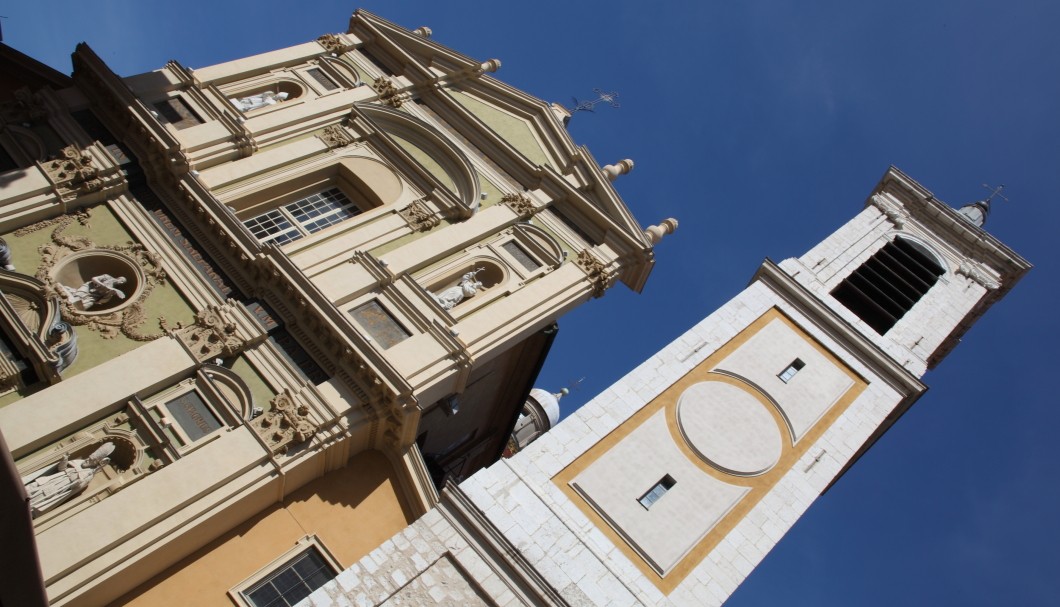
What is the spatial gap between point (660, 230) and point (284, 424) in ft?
39.7

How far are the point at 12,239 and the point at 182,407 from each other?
498 cm

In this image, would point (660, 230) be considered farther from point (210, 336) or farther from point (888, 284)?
point (210, 336)

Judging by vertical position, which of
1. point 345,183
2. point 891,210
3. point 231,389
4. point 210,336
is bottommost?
point 891,210

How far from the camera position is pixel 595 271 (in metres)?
21.3

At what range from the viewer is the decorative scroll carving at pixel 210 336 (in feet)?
53.0

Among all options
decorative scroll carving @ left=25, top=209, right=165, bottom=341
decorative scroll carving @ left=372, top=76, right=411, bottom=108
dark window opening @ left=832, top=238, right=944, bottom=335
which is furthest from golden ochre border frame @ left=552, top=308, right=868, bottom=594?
decorative scroll carving @ left=372, top=76, right=411, bottom=108

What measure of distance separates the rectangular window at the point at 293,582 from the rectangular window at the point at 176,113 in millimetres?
10948

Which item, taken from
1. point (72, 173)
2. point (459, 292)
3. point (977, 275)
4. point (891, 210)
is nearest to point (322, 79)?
point (72, 173)

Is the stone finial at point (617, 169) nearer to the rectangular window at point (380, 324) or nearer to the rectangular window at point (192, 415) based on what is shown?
the rectangular window at point (380, 324)

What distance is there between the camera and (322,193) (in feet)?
72.1

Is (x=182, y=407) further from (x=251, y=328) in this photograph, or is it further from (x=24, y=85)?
(x=24, y=85)

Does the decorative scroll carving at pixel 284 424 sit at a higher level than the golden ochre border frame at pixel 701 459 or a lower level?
higher

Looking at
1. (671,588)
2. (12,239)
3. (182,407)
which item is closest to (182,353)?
(182,407)

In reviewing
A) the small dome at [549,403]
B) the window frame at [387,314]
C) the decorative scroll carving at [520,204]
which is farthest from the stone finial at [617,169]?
the small dome at [549,403]
